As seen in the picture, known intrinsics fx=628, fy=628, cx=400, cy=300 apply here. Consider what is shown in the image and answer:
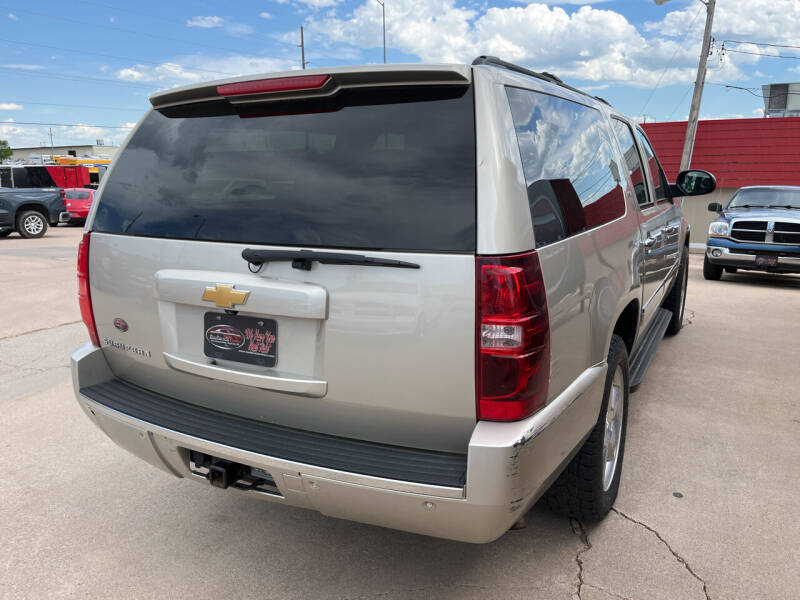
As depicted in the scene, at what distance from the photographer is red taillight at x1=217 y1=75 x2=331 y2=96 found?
2.12 metres

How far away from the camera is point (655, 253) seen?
13.1 ft

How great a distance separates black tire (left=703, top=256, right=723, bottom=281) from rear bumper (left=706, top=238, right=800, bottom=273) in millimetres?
208

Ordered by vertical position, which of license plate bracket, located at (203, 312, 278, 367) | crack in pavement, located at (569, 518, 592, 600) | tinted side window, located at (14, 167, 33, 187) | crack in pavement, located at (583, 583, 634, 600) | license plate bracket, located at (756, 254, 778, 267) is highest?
tinted side window, located at (14, 167, 33, 187)

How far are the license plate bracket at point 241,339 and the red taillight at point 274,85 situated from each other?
799mm

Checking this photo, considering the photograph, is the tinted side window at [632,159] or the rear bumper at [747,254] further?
the rear bumper at [747,254]

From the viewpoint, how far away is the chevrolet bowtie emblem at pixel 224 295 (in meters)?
2.12

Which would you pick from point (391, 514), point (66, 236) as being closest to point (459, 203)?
point (391, 514)

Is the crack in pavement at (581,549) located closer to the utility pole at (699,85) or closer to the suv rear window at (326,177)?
the suv rear window at (326,177)

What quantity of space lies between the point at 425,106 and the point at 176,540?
2167 millimetres

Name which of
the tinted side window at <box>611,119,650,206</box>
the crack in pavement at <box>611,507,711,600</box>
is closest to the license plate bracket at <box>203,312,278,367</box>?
the crack in pavement at <box>611,507,711,600</box>

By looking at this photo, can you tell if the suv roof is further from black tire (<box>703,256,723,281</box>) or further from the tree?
the tree

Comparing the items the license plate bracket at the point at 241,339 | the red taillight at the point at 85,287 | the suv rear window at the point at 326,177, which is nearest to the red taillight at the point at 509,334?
the suv rear window at the point at 326,177

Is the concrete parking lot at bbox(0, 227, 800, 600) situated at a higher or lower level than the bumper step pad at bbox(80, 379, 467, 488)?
lower

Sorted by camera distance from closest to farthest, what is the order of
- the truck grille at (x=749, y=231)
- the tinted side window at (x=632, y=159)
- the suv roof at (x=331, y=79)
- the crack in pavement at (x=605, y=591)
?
the suv roof at (x=331, y=79)
the crack in pavement at (x=605, y=591)
the tinted side window at (x=632, y=159)
the truck grille at (x=749, y=231)
